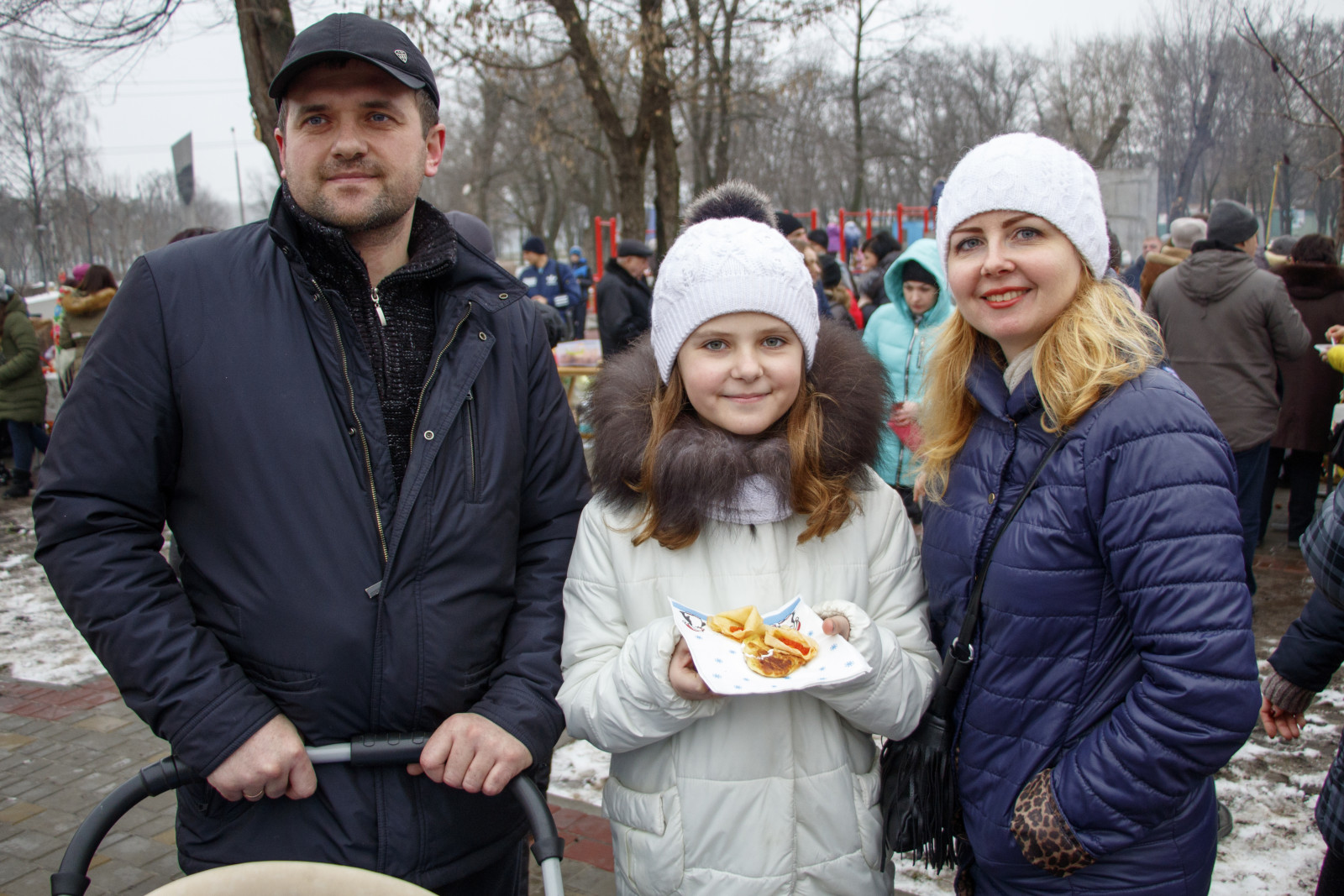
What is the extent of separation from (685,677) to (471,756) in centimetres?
46

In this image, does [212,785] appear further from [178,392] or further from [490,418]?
[490,418]

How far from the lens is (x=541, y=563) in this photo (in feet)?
7.22

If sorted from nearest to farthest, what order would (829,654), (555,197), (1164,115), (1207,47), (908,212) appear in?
(829,654) → (908,212) → (1207,47) → (1164,115) → (555,197)

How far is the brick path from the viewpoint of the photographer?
11.2 feet

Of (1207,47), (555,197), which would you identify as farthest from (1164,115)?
(555,197)

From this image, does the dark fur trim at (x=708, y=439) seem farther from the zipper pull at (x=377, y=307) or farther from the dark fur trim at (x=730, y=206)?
the zipper pull at (x=377, y=307)

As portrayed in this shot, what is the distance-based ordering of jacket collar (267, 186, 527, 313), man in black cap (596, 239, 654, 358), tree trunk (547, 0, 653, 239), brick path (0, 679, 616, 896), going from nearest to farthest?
1. jacket collar (267, 186, 527, 313)
2. brick path (0, 679, 616, 896)
3. man in black cap (596, 239, 654, 358)
4. tree trunk (547, 0, 653, 239)

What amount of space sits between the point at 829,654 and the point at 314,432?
109cm

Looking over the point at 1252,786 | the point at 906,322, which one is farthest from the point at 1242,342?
the point at 1252,786

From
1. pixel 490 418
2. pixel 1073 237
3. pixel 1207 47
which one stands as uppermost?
pixel 1207 47

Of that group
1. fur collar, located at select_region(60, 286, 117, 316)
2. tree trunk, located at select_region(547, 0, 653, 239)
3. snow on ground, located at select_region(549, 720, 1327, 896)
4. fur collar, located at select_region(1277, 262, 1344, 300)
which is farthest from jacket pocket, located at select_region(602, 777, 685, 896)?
tree trunk, located at select_region(547, 0, 653, 239)

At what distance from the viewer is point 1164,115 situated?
39.1 m

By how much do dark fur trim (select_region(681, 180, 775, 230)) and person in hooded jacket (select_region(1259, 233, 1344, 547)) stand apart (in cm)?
607

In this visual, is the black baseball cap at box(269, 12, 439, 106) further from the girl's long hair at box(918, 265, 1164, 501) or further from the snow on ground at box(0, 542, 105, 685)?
the snow on ground at box(0, 542, 105, 685)
